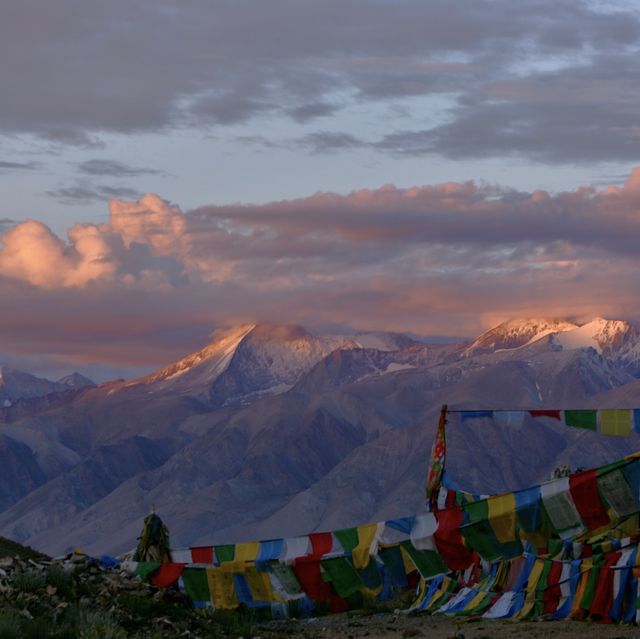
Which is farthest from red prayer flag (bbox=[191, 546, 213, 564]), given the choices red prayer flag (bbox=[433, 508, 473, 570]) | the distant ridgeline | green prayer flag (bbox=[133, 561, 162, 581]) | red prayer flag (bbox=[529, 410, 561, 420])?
red prayer flag (bbox=[529, 410, 561, 420])

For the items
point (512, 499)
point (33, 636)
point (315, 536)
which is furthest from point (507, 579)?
point (33, 636)

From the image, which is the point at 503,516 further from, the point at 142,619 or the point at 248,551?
the point at 142,619

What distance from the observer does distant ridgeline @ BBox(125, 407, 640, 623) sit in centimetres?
2377

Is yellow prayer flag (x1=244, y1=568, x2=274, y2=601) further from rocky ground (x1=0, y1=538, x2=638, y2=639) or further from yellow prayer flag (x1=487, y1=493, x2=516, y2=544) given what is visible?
yellow prayer flag (x1=487, y1=493, x2=516, y2=544)

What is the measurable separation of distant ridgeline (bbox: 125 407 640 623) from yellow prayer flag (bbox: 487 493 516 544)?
0.9 inches

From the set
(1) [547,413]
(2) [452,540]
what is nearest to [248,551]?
(2) [452,540]

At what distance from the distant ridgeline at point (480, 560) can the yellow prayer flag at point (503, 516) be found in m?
0.02

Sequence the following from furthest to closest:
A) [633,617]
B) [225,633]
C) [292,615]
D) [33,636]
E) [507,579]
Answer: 1. [292,615]
2. [507,579]
3. [225,633]
4. [633,617]
5. [33,636]

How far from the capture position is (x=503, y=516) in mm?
25484

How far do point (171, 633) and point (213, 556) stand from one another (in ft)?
19.7

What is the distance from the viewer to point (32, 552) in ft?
102

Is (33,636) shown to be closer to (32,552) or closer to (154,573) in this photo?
(154,573)

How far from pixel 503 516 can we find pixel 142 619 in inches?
260

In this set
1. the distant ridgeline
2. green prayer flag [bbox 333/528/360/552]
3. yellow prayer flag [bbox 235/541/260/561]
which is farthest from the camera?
yellow prayer flag [bbox 235/541/260/561]
